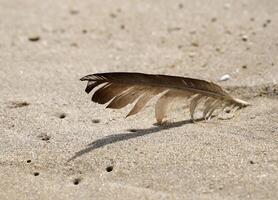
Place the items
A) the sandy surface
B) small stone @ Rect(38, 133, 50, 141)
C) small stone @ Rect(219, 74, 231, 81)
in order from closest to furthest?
1. the sandy surface
2. small stone @ Rect(38, 133, 50, 141)
3. small stone @ Rect(219, 74, 231, 81)

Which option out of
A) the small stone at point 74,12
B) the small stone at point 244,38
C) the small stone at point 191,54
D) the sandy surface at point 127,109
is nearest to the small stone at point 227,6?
the sandy surface at point 127,109

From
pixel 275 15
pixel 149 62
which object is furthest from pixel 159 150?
pixel 275 15

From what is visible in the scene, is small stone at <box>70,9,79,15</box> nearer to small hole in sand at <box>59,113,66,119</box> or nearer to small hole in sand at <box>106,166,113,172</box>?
small hole in sand at <box>59,113,66,119</box>

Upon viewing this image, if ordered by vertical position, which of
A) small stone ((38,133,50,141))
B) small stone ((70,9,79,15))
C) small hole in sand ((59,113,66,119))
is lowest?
small stone ((38,133,50,141))

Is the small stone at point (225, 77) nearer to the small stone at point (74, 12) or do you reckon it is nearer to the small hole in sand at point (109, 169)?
the small hole in sand at point (109, 169)

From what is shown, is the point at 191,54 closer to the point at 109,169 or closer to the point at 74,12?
the point at 74,12

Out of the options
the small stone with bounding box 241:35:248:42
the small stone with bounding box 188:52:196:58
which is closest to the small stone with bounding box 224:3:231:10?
the small stone with bounding box 241:35:248:42

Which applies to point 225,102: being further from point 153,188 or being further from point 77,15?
point 77,15
